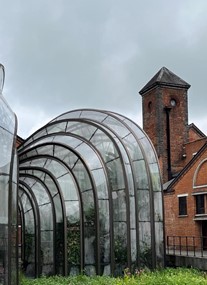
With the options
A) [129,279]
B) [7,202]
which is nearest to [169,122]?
[129,279]

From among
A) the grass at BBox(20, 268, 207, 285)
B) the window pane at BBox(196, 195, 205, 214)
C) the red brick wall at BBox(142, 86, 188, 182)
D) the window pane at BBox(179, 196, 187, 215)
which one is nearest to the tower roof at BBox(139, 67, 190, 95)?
the red brick wall at BBox(142, 86, 188, 182)

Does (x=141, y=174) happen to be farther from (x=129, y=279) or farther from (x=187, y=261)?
(x=187, y=261)

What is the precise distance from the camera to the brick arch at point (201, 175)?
2628cm

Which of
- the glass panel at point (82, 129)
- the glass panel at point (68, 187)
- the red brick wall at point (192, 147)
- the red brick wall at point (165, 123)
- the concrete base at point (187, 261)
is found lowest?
the concrete base at point (187, 261)

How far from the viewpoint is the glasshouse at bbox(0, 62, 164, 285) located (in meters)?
16.0

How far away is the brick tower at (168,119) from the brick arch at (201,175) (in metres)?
9.98

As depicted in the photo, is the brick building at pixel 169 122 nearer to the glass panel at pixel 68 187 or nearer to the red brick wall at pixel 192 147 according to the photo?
the red brick wall at pixel 192 147

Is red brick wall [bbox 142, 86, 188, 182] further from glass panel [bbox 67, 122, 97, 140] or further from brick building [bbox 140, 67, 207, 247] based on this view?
glass panel [bbox 67, 122, 97, 140]

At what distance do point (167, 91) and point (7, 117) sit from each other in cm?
2914

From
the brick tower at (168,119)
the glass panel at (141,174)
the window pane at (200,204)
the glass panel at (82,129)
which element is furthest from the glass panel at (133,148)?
the brick tower at (168,119)

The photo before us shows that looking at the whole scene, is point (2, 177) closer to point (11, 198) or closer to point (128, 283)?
point (11, 198)

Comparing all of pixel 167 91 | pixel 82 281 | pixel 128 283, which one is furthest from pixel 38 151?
pixel 167 91

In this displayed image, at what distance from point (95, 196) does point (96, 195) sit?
5cm

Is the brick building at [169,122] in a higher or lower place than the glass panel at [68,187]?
higher
